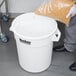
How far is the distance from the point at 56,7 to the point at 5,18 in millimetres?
918

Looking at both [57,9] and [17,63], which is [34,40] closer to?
[57,9]

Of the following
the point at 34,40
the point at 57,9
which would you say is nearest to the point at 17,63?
the point at 34,40

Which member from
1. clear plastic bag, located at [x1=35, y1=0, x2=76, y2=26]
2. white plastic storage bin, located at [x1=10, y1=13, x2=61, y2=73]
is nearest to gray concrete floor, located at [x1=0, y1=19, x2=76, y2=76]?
white plastic storage bin, located at [x1=10, y1=13, x2=61, y2=73]

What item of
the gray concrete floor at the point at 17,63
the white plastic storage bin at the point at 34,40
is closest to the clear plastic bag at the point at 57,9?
the white plastic storage bin at the point at 34,40

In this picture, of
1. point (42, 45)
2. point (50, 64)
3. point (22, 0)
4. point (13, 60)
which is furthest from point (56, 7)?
point (22, 0)

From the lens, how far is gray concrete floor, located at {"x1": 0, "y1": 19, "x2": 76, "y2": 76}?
5.66 ft

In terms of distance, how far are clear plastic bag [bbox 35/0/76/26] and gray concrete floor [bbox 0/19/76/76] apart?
0.44 meters

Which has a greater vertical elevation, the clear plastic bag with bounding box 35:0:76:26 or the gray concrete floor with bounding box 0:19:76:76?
the clear plastic bag with bounding box 35:0:76:26

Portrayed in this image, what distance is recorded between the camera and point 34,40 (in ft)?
4.85

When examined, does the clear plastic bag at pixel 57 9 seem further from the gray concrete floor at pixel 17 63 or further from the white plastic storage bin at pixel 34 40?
the gray concrete floor at pixel 17 63

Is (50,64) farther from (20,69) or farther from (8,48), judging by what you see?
(8,48)

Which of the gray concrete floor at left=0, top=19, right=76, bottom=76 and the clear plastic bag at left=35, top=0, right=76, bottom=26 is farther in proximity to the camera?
the gray concrete floor at left=0, top=19, right=76, bottom=76

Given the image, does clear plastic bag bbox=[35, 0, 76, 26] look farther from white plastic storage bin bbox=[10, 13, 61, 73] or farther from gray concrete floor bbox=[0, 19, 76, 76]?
gray concrete floor bbox=[0, 19, 76, 76]

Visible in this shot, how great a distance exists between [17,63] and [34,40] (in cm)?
44
